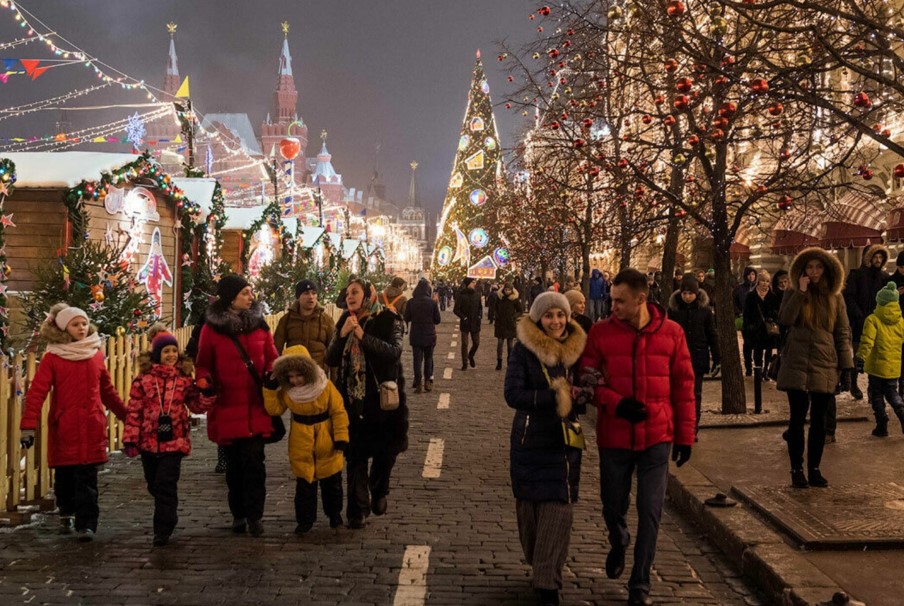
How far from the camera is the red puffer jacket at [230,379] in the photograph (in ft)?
21.5

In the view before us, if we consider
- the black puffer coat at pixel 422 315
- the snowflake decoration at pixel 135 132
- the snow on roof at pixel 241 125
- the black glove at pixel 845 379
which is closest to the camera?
the black glove at pixel 845 379

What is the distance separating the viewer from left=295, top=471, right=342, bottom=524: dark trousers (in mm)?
6562

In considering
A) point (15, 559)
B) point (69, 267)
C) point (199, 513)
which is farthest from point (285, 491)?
point (69, 267)

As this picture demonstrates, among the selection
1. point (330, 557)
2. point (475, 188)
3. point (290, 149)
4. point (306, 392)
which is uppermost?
point (475, 188)

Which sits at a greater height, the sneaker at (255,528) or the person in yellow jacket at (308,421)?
the person in yellow jacket at (308,421)

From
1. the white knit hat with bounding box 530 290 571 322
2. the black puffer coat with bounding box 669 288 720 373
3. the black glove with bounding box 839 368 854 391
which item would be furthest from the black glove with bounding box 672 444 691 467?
the black glove with bounding box 839 368 854 391

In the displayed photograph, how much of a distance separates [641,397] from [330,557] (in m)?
2.47

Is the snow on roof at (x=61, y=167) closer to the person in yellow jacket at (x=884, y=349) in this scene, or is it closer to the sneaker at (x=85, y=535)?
the sneaker at (x=85, y=535)

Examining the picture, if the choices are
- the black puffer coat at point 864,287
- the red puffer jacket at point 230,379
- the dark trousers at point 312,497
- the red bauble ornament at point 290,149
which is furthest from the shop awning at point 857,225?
the red bauble ornament at point 290,149

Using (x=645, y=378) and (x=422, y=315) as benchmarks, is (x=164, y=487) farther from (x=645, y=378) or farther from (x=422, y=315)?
(x=422, y=315)

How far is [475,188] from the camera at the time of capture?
60.6 m

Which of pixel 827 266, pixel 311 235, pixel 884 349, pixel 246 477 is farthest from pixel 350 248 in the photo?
pixel 246 477

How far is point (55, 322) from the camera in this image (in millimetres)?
6613

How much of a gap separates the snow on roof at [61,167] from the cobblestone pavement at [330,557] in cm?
763
